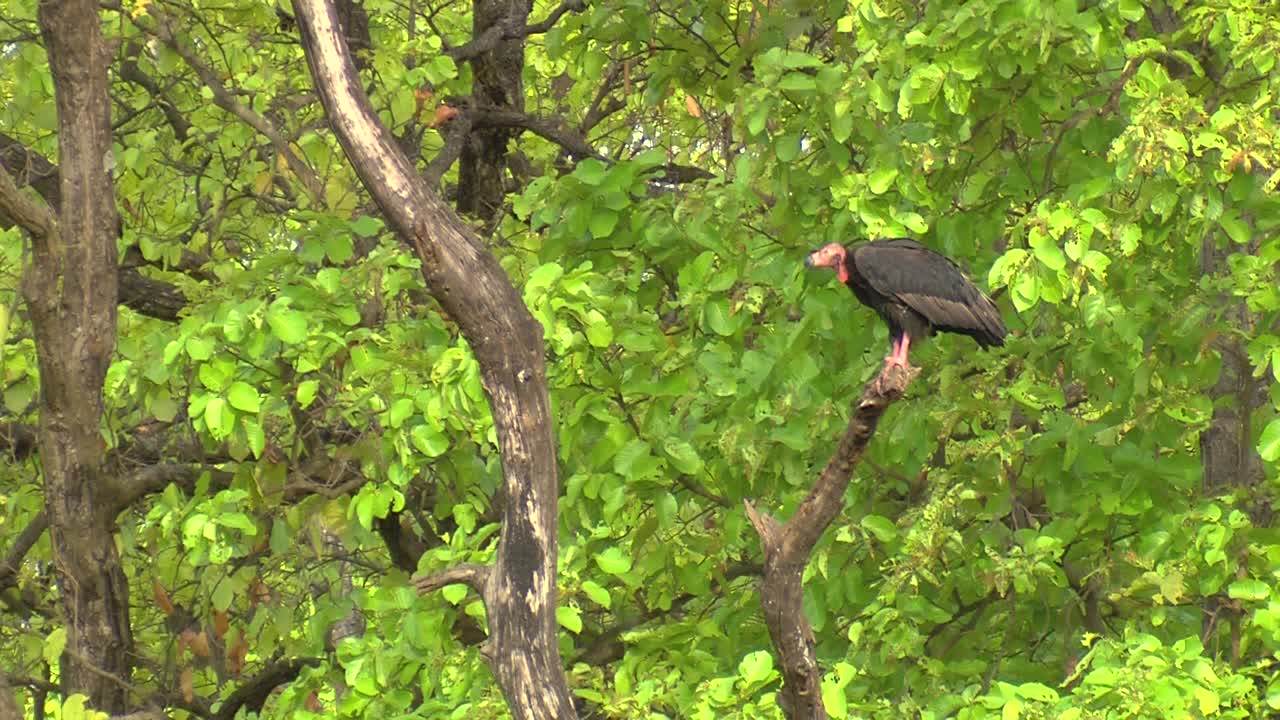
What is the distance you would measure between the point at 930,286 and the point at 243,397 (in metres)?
2.64

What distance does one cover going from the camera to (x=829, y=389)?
7363mm

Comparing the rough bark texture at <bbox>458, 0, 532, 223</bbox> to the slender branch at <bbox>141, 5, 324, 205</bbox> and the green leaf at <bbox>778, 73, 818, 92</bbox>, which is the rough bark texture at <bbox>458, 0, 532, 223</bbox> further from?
the green leaf at <bbox>778, 73, 818, 92</bbox>

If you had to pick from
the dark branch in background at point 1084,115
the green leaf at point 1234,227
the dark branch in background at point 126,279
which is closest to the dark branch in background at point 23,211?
the dark branch in background at point 126,279

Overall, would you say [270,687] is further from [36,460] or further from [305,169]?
[305,169]

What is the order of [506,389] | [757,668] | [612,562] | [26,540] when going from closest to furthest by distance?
[506,389], [757,668], [612,562], [26,540]

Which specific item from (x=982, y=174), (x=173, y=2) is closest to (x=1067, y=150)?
(x=982, y=174)

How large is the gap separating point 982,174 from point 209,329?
3.22 meters

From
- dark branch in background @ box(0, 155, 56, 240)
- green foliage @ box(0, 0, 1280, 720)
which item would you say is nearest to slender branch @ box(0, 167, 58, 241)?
dark branch in background @ box(0, 155, 56, 240)

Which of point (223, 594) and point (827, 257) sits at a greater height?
point (827, 257)

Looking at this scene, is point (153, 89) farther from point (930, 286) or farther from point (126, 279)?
point (930, 286)

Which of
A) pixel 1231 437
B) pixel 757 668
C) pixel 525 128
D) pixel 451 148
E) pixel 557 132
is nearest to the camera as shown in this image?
pixel 757 668

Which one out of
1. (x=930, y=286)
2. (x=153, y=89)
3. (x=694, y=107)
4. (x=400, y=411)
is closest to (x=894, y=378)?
(x=930, y=286)

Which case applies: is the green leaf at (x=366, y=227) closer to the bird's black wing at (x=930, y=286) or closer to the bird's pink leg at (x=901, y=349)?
the bird's black wing at (x=930, y=286)

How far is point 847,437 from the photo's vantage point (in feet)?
14.4
